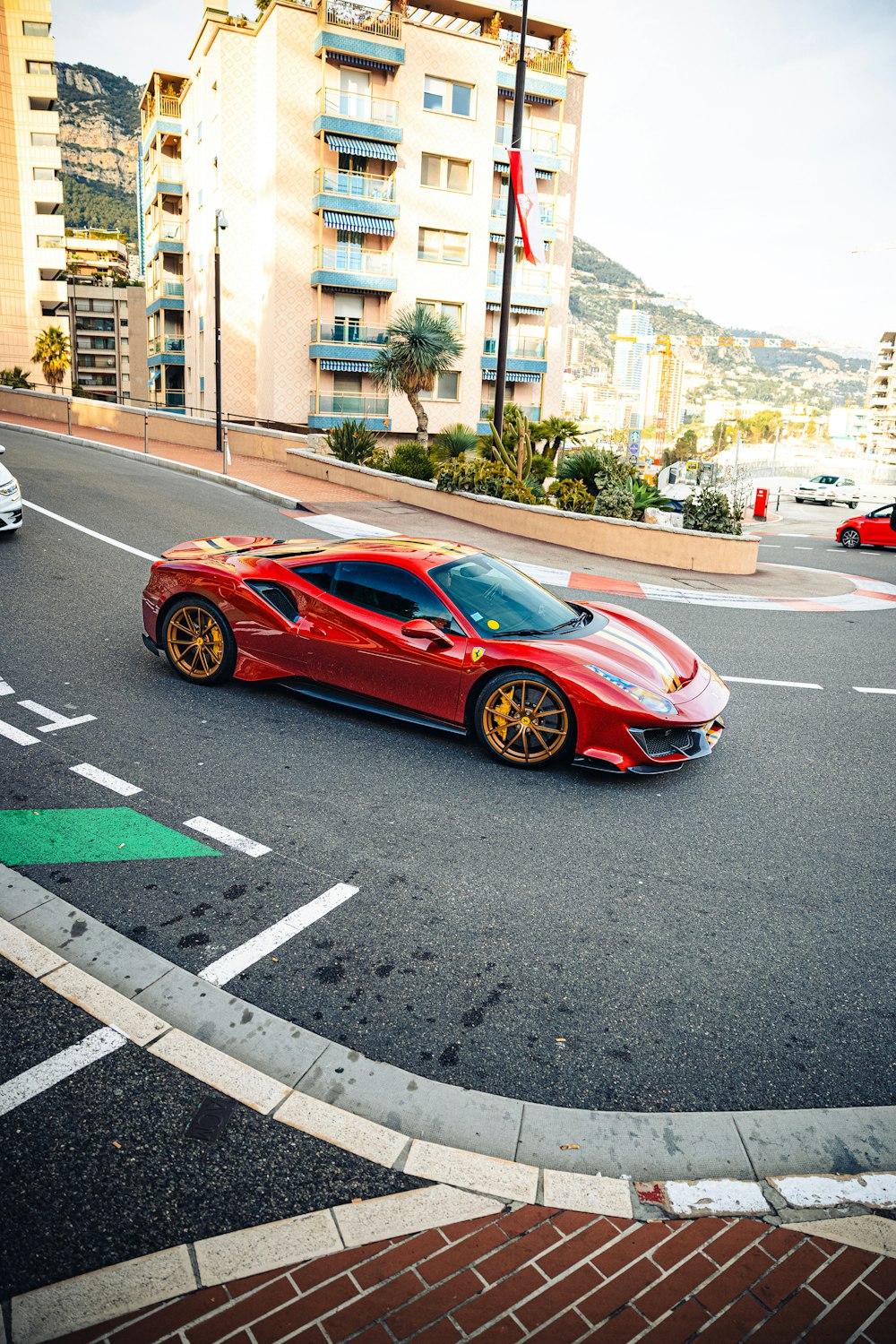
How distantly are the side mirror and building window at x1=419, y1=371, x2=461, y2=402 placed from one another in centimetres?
3634

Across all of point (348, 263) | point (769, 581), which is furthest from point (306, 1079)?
point (348, 263)

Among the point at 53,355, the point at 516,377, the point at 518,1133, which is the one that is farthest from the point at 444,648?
the point at 53,355

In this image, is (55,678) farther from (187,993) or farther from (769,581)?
(769,581)

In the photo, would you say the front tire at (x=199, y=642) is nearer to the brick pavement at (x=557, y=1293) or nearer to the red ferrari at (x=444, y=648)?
the red ferrari at (x=444, y=648)

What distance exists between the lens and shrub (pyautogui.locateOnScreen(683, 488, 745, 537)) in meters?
16.8

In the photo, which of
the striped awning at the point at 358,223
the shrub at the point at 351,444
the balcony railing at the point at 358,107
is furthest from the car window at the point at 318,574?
the balcony railing at the point at 358,107

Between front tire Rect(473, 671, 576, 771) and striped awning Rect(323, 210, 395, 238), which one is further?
striped awning Rect(323, 210, 395, 238)

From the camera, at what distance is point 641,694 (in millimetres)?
6000

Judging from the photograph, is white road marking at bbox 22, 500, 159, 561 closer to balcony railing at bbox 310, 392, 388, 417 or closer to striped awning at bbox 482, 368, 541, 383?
balcony railing at bbox 310, 392, 388, 417

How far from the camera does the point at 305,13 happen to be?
3653cm

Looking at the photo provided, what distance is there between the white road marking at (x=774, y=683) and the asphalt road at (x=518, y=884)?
584mm

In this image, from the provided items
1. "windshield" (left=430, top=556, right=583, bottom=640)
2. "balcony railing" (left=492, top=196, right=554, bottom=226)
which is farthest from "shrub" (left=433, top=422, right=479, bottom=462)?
"balcony railing" (left=492, top=196, right=554, bottom=226)

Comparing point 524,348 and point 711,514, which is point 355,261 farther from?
point 711,514

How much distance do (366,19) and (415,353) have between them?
17.1m
